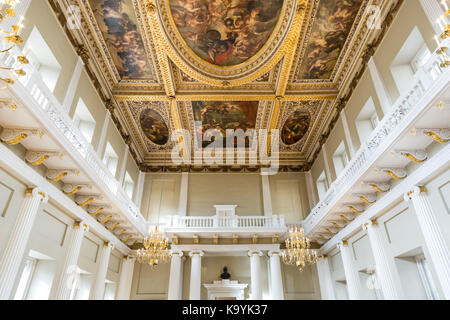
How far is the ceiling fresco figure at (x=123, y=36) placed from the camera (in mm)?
8609

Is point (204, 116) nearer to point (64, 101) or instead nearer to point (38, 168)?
point (64, 101)

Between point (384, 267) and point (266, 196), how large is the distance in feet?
24.6

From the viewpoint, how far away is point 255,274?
491 inches

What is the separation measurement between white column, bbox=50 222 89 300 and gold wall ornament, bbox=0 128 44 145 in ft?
13.3

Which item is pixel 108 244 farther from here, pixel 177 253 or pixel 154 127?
pixel 154 127

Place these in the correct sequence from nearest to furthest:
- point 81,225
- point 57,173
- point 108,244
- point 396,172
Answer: point 396,172 < point 57,173 < point 81,225 < point 108,244

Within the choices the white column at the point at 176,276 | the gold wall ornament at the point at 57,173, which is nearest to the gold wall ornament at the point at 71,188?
the gold wall ornament at the point at 57,173

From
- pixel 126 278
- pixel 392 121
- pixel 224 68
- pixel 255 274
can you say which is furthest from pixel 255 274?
pixel 224 68

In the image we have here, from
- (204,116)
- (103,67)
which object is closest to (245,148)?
(204,116)

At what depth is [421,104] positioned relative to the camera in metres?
5.56

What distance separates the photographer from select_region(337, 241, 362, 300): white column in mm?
9977

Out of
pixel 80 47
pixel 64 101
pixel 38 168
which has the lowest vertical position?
pixel 38 168
